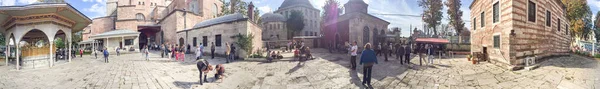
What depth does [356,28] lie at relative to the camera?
9.02 metres

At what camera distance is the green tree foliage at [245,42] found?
6.33 m

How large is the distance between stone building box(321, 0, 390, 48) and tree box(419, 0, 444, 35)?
6097 millimetres

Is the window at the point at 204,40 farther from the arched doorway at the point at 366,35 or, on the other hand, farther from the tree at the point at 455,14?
the tree at the point at 455,14

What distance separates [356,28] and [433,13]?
948cm

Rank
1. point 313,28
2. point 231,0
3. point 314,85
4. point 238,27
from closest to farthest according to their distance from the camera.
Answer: point 314,85
point 238,27
point 231,0
point 313,28

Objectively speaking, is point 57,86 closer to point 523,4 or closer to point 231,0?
point 523,4

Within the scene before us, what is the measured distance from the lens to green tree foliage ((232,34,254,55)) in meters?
6.33

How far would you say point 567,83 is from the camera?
2.52m

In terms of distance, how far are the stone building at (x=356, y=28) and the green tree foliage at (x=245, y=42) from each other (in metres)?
3.51

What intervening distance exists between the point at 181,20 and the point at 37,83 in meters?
4.11

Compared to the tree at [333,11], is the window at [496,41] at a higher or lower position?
lower

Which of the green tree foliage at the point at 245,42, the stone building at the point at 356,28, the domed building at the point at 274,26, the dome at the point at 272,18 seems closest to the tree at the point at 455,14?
the stone building at the point at 356,28

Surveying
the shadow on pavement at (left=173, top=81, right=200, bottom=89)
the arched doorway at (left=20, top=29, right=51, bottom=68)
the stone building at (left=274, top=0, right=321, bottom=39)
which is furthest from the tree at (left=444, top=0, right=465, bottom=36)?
the stone building at (left=274, top=0, right=321, bottom=39)

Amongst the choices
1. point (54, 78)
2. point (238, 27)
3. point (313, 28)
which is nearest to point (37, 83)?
point (54, 78)
